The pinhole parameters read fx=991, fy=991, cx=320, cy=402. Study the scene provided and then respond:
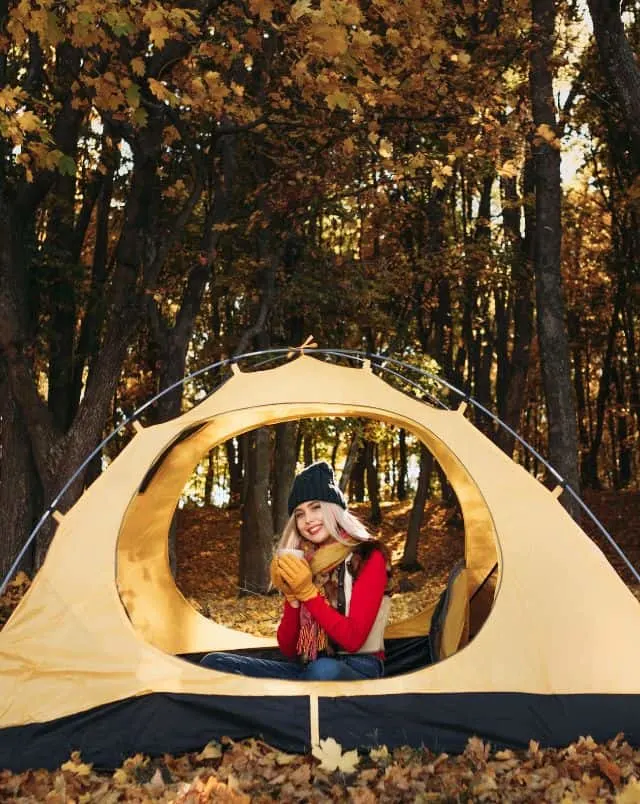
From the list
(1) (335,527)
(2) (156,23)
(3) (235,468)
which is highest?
(2) (156,23)

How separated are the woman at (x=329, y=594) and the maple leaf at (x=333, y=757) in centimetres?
36

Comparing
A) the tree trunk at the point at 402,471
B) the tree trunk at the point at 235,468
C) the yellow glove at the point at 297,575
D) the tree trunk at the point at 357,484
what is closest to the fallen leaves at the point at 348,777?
the yellow glove at the point at 297,575

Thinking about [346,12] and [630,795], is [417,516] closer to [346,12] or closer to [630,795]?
[346,12]

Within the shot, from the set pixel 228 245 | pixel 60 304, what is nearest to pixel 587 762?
pixel 60 304

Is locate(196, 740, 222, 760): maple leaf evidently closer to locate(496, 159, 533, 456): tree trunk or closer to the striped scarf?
the striped scarf

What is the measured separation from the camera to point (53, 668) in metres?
4.74

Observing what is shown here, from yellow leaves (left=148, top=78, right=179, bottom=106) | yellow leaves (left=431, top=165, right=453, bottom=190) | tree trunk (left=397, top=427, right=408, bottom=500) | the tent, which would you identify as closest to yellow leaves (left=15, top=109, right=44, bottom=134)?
yellow leaves (left=148, top=78, right=179, bottom=106)

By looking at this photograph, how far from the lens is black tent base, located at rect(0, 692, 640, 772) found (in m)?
4.51

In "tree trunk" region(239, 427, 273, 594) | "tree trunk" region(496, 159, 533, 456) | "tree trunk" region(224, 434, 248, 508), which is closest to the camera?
"tree trunk" region(239, 427, 273, 594)

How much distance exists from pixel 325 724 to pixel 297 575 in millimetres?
685

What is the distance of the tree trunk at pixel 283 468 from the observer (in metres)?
13.2

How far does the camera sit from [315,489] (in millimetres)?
4980

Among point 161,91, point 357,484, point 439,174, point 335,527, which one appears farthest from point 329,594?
point 357,484

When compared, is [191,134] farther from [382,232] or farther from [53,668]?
[53,668]
